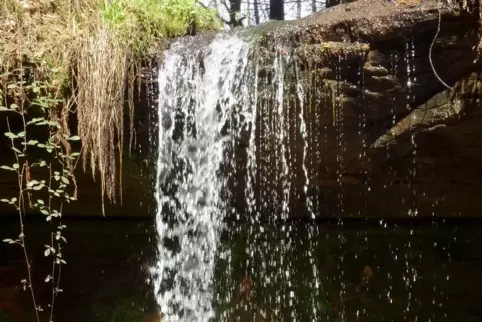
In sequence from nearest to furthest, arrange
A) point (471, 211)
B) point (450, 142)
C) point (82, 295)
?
point (450, 142), point (471, 211), point (82, 295)

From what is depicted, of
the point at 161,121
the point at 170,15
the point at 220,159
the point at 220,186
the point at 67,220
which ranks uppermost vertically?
the point at 170,15

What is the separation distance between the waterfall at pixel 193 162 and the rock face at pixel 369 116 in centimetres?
13

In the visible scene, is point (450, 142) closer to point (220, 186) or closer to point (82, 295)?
point (220, 186)

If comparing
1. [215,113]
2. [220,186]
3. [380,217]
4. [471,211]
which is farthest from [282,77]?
[471,211]

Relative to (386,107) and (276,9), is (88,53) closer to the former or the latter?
(386,107)

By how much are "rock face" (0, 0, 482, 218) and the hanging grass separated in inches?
8.8

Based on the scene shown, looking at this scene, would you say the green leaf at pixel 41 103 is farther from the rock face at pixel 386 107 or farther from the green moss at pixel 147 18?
the rock face at pixel 386 107

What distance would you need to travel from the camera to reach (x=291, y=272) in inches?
134

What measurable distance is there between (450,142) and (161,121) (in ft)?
5.82

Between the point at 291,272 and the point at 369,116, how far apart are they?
52.9 inches

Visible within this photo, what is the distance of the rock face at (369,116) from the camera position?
8.19ft

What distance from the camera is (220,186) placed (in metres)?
3.24

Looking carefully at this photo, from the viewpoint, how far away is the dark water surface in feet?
10.4

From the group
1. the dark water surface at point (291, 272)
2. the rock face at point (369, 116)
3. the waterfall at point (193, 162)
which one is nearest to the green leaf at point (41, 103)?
the rock face at point (369, 116)
